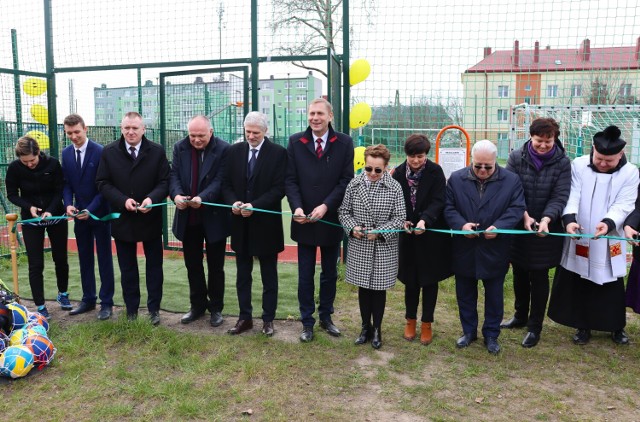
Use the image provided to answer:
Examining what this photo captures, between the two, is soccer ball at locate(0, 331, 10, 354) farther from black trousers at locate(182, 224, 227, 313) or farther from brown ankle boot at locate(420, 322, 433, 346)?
brown ankle boot at locate(420, 322, 433, 346)

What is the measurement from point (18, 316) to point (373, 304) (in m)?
2.79

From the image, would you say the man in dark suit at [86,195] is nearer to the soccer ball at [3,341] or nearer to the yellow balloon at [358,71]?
the soccer ball at [3,341]

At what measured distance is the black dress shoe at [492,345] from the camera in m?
4.25

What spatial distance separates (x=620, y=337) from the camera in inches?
179

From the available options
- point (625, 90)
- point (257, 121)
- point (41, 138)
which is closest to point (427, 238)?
point (257, 121)

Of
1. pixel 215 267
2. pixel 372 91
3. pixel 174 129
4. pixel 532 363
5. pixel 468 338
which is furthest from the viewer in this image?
pixel 174 129

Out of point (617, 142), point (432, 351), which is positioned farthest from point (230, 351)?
point (617, 142)

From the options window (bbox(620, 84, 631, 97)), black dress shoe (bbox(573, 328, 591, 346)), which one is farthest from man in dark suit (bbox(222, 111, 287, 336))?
window (bbox(620, 84, 631, 97))

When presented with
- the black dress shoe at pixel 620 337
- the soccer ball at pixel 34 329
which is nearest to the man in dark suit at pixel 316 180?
the soccer ball at pixel 34 329

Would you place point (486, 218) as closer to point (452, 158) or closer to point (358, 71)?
point (452, 158)

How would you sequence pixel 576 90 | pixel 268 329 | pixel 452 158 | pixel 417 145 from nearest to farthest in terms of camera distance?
1. pixel 417 145
2. pixel 268 329
3. pixel 452 158
4. pixel 576 90

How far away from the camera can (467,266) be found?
4.23m

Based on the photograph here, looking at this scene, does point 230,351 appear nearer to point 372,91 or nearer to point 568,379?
point 568,379

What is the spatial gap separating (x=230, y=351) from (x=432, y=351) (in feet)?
5.31
